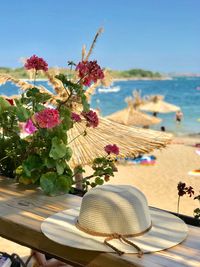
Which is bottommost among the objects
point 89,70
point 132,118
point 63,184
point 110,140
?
point 132,118

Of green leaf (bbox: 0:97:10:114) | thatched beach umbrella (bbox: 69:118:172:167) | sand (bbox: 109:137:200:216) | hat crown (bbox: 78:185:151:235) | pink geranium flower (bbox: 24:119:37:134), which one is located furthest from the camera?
sand (bbox: 109:137:200:216)

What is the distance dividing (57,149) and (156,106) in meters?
21.8

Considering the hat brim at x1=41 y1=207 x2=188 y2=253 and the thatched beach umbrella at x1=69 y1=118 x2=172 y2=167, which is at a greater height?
the hat brim at x1=41 y1=207 x2=188 y2=253

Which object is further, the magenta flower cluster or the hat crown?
the magenta flower cluster

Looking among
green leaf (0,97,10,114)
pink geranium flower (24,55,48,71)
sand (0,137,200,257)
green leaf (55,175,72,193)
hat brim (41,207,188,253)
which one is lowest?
sand (0,137,200,257)

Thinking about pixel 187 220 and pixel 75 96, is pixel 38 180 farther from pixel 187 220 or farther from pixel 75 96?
pixel 187 220

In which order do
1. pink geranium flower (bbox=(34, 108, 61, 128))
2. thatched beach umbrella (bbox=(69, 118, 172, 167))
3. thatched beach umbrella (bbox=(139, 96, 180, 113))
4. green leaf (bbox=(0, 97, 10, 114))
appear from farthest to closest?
thatched beach umbrella (bbox=(139, 96, 180, 113)) < thatched beach umbrella (bbox=(69, 118, 172, 167)) < green leaf (bbox=(0, 97, 10, 114)) < pink geranium flower (bbox=(34, 108, 61, 128))

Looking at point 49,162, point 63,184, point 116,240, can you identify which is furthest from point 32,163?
point 116,240

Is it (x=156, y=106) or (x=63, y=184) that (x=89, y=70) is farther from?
(x=156, y=106)

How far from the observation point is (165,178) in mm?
12078

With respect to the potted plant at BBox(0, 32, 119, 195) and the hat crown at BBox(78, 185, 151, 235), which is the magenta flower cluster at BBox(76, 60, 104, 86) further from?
the hat crown at BBox(78, 185, 151, 235)

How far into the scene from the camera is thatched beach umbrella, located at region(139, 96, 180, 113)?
74.8ft

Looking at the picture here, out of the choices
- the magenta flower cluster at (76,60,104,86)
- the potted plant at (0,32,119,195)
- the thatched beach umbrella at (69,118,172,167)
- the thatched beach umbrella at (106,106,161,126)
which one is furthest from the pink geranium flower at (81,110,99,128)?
the thatched beach umbrella at (106,106,161,126)

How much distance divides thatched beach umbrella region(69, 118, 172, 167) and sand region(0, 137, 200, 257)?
3.82 meters
